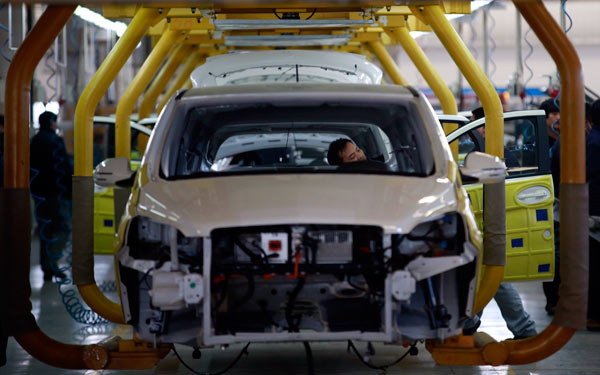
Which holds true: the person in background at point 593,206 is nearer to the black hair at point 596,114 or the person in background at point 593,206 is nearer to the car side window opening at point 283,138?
the black hair at point 596,114

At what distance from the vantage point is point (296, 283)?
170 inches

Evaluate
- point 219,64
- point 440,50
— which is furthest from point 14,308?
point 440,50

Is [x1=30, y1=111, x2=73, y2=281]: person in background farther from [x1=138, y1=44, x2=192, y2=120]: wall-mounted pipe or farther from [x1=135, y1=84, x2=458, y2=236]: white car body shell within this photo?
[x1=135, y1=84, x2=458, y2=236]: white car body shell

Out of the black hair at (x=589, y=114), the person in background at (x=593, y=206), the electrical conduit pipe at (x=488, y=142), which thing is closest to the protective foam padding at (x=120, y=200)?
the electrical conduit pipe at (x=488, y=142)

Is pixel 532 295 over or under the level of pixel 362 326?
under

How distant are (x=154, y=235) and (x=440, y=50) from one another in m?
25.9

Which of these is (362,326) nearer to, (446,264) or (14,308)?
(446,264)

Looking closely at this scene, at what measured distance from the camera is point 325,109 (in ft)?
17.9

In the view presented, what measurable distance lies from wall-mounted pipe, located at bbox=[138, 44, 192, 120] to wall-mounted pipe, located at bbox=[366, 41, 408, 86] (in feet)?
7.34

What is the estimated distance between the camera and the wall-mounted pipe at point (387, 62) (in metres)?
10.4

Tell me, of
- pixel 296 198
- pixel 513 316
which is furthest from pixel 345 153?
pixel 296 198

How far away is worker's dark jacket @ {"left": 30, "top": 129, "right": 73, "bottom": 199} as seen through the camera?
31.8ft

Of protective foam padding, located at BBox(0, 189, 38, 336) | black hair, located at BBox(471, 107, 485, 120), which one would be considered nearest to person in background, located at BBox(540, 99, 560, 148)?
black hair, located at BBox(471, 107, 485, 120)

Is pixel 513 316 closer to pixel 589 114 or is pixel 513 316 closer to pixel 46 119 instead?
pixel 589 114
